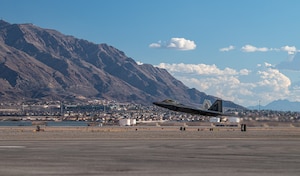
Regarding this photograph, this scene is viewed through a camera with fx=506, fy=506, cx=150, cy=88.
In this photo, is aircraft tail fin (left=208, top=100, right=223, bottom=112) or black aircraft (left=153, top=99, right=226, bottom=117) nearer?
black aircraft (left=153, top=99, right=226, bottom=117)

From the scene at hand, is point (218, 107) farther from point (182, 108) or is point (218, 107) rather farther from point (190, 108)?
point (182, 108)

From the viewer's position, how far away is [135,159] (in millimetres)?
32781

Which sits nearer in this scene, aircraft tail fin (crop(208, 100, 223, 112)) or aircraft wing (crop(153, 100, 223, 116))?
aircraft wing (crop(153, 100, 223, 116))

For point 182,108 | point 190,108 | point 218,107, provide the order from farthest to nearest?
point 218,107, point 190,108, point 182,108

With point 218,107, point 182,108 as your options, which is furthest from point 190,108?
point 218,107

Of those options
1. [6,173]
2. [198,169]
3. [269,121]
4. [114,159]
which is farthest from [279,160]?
[269,121]

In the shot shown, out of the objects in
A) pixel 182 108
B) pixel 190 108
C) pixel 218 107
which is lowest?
pixel 182 108

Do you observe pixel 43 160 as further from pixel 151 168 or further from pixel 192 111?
pixel 192 111

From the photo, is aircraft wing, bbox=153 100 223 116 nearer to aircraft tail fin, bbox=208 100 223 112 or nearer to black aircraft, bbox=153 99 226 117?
black aircraft, bbox=153 99 226 117

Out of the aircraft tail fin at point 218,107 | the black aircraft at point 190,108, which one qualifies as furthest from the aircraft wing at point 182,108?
the aircraft tail fin at point 218,107

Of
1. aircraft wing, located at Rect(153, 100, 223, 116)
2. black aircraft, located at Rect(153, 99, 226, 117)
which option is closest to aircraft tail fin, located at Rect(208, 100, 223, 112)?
black aircraft, located at Rect(153, 99, 226, 117)

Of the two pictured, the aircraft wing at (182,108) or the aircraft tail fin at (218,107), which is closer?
the aircraft wing at (182,108)

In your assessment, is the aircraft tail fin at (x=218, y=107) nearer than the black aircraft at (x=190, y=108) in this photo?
No

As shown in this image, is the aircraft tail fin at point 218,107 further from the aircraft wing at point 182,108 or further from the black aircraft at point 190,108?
the aircraft wing at point 182,108
